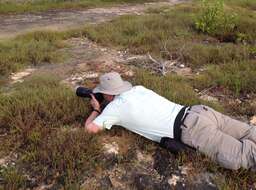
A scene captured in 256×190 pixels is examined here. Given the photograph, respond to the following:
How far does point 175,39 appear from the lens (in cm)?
762

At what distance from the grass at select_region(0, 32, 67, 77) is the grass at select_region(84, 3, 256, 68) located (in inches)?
40.5

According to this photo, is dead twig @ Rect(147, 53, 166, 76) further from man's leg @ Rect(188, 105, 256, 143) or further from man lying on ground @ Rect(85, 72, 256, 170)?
man's leg @ Rect(188, 105, 256, 143)

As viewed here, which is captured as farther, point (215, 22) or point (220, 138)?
point (215, 22)

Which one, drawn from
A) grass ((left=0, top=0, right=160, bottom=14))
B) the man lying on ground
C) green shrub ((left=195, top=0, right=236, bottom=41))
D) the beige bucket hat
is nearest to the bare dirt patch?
grass ((left=0, top=0, right=160, bottom=14))

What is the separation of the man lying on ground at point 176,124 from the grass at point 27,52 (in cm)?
270

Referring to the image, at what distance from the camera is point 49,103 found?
438 centimetres

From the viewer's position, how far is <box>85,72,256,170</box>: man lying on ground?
3.28 metres

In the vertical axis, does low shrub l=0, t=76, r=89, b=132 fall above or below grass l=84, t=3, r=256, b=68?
above

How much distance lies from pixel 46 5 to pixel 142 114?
9.94m

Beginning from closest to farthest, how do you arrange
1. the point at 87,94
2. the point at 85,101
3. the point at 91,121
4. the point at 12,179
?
the point at 12,179 → the point at 91,121 → the point at 87,94 → the point at 85,101

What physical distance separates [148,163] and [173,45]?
153 inches

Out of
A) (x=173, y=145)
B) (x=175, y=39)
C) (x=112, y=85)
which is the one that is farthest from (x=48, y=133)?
(x=175, y=39)

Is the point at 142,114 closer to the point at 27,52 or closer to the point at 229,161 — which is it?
the point at 229,161

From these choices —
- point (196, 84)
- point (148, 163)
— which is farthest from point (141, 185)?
point (196, 84)
